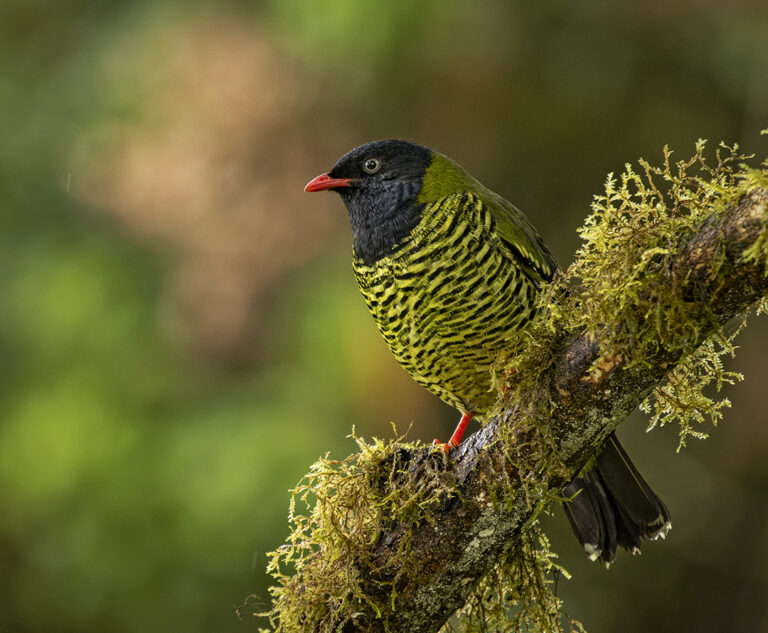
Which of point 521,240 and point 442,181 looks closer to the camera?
point 521,240

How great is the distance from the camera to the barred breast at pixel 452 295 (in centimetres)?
265

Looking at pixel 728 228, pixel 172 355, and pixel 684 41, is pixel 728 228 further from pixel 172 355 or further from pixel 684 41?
pixel 172 355

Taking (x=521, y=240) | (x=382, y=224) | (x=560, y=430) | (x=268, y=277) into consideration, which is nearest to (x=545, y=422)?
(x=560, y=430)

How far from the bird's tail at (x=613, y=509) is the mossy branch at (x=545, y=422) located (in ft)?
0.79

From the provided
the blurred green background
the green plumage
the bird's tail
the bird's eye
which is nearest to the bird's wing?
the green plumage

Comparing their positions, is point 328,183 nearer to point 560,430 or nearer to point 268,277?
point 560,430

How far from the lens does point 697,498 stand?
5.58 metres

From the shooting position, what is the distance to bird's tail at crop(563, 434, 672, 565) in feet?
8.86

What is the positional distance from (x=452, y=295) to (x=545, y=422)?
0.66 metres

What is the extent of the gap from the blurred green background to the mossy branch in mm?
2499

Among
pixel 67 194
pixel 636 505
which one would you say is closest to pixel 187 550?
pixel 67 194

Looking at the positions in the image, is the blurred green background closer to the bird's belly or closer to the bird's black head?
the bird's black head

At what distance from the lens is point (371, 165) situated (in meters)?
3.19

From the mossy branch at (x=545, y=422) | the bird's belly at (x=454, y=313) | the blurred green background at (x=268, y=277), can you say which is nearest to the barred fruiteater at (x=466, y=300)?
the bird's belly at (x=454, y=313)
